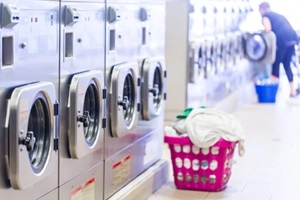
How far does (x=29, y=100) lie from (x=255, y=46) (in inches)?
278

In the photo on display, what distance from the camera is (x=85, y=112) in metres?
3.62

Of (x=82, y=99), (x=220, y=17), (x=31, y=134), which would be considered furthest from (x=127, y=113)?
(x=220, y=17)

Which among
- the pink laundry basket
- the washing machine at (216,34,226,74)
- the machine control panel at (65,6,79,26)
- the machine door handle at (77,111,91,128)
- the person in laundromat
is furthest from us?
the person in laundromat

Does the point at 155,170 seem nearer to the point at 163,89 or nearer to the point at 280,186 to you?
the point at 163,89

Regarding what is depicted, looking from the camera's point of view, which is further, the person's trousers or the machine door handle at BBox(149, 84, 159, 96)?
the person's trousers

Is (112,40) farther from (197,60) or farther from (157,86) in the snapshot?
(197,60)

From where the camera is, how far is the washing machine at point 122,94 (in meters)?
4.06

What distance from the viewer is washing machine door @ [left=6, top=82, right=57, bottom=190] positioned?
9.17 feet

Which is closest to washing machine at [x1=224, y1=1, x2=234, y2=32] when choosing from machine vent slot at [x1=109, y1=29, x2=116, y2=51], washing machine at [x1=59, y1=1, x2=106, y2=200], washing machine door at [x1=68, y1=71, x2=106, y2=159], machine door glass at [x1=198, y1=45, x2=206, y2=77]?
machine door glass at [x1=198, y1=45, x2=206, y2=77]

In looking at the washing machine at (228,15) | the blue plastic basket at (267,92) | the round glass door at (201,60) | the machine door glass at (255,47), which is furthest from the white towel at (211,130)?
the machine door glass at (255,47)

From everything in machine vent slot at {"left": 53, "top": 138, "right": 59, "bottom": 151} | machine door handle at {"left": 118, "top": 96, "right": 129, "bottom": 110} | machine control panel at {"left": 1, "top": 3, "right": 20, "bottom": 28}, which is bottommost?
machine vent slot at {"left": 53, "top": 138, "right": 59, "bottom": 151}

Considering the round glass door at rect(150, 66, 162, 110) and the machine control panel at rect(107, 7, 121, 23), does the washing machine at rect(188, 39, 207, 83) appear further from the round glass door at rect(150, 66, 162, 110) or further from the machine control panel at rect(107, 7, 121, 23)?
the machine control panel at rect(107, 7, 121, 23)

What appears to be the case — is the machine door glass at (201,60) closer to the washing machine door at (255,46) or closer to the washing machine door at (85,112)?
the washing machine door at (255,46)

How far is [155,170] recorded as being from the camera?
4.94 metres
